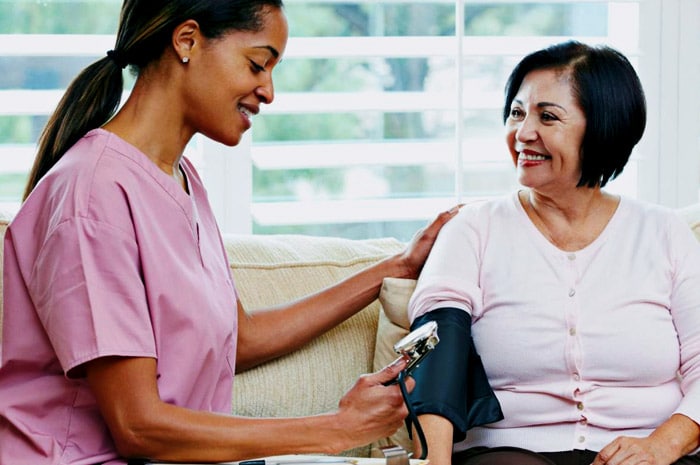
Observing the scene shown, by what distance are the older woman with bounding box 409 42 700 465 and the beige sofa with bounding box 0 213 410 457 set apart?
21cm

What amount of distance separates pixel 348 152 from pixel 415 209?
0.75 feet

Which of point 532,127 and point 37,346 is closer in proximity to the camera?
point 37,346

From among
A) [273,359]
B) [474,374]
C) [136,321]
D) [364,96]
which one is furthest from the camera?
[364,96]

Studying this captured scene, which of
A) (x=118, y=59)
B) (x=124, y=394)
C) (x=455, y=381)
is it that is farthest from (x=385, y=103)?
(x=124, y=394)

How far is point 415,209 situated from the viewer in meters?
2.76

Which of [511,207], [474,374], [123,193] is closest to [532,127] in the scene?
[511,207]

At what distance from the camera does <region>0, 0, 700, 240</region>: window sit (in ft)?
8.50

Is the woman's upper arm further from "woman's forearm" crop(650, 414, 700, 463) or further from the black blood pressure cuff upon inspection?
"woman's forearm" crop(650, 414, 700, 463)

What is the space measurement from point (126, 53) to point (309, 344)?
74 centimetres

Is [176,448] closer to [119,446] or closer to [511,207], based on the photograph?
[119,446]

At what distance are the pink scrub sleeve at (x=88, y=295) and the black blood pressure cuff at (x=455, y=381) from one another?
552 millimetres

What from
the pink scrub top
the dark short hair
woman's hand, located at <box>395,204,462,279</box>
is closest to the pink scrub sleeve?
the pink scrub top

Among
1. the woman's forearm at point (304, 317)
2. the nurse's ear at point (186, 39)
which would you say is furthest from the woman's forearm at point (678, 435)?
the nurse's ear at point (186, 39)

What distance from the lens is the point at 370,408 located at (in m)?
1.53
